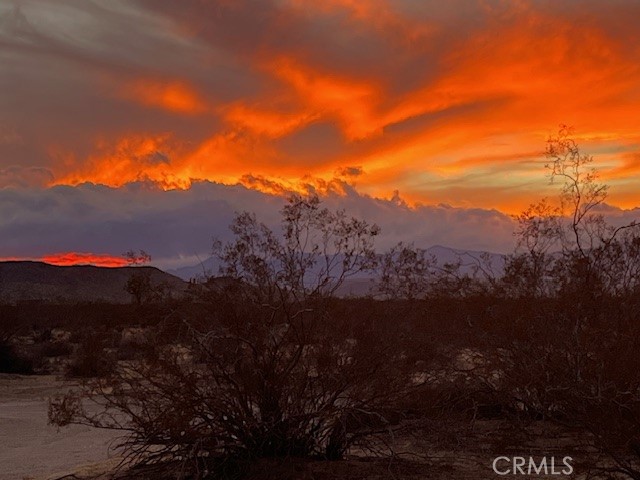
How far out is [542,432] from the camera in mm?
10906

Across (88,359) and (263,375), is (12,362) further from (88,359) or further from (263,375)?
(263,375)

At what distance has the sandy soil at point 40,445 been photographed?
35.1 ft

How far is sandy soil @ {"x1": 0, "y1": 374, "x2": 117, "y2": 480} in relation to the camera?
10.7m

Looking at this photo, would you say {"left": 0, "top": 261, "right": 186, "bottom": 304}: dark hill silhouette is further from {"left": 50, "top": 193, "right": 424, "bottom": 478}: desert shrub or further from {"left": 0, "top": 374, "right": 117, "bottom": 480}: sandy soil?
{"left": 50, "top": 193, "right": 424, "bottom": 478}: desert shrub

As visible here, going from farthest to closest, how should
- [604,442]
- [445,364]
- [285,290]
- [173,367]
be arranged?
[445,364], [285,290], [173,367], [604,442]

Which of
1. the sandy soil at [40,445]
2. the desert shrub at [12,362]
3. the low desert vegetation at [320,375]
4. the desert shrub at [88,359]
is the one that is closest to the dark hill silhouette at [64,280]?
the desert shrub at [12,362]

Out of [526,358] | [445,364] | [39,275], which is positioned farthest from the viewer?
[39,275]

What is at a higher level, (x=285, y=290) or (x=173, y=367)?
(x=285, y=290)

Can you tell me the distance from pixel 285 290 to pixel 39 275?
119855 millimetres

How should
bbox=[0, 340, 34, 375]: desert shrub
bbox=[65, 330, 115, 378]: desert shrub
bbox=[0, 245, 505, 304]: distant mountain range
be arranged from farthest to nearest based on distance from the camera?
bbox=[0, 245, 505, 304]: distant mountain range < bbox=[0, 340, 34, 375]: desert shrub < bbox=[65, 330, 115, 378]: desert shrub

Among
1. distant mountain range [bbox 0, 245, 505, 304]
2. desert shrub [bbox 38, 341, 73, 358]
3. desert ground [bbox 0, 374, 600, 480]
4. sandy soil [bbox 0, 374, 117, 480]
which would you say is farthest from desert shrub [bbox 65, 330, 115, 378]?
distant mountain range [bbox 0, 245, 505, 304]

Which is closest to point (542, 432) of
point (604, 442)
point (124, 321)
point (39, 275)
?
point (604, 442)

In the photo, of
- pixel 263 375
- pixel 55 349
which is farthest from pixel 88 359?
pixel 263 375

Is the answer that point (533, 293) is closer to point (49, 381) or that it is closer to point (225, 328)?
point (225, 328)
